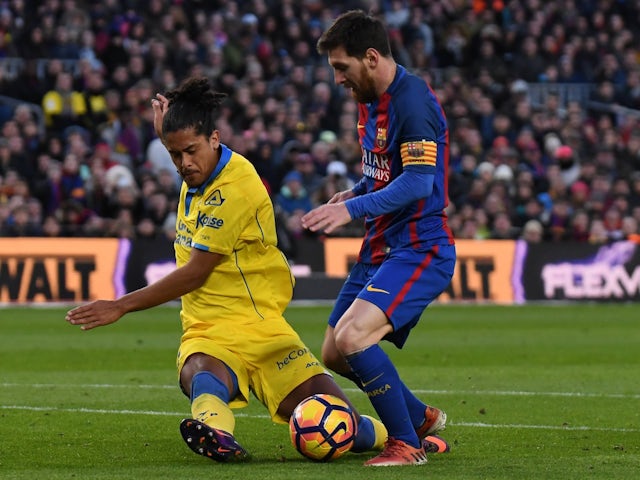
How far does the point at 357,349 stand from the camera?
677 cm

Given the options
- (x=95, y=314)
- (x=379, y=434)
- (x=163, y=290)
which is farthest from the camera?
(x=379, y=434)

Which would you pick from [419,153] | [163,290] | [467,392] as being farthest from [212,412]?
[467,392]

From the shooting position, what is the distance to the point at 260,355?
24.0 ft

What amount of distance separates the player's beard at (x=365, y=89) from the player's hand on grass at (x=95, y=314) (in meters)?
1.65

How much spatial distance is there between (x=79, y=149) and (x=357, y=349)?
48.7 ft

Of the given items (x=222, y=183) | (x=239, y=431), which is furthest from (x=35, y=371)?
(x=222, y=183)

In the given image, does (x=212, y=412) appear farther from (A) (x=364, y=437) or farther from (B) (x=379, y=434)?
(B) (x=379, y=434)

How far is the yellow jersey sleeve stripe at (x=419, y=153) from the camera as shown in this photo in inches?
269

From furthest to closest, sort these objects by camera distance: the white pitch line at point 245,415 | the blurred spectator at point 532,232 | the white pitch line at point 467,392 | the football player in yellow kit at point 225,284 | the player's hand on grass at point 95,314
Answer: the blurred spectator at point 532,232, the white pitch line at point 467,392, the white pitch line at point 245,415, the football player in yellow kit at point 225,284, the player's hand on grass at point 95,314

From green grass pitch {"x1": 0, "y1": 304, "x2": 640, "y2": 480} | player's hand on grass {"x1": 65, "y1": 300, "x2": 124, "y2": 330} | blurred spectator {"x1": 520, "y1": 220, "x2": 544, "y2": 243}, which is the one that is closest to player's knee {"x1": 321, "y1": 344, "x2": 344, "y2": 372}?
green grass pitch {"x1": 0, "y1": 304, "x2": 640, "y2": 480}

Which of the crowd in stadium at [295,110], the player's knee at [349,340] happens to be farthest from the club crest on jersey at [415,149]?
the crowd in stadium at [295,110]

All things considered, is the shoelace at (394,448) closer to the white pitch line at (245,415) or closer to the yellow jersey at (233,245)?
the yellow jersey at (233,245)

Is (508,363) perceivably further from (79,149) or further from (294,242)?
(79,149)

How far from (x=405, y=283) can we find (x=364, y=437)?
918mm
